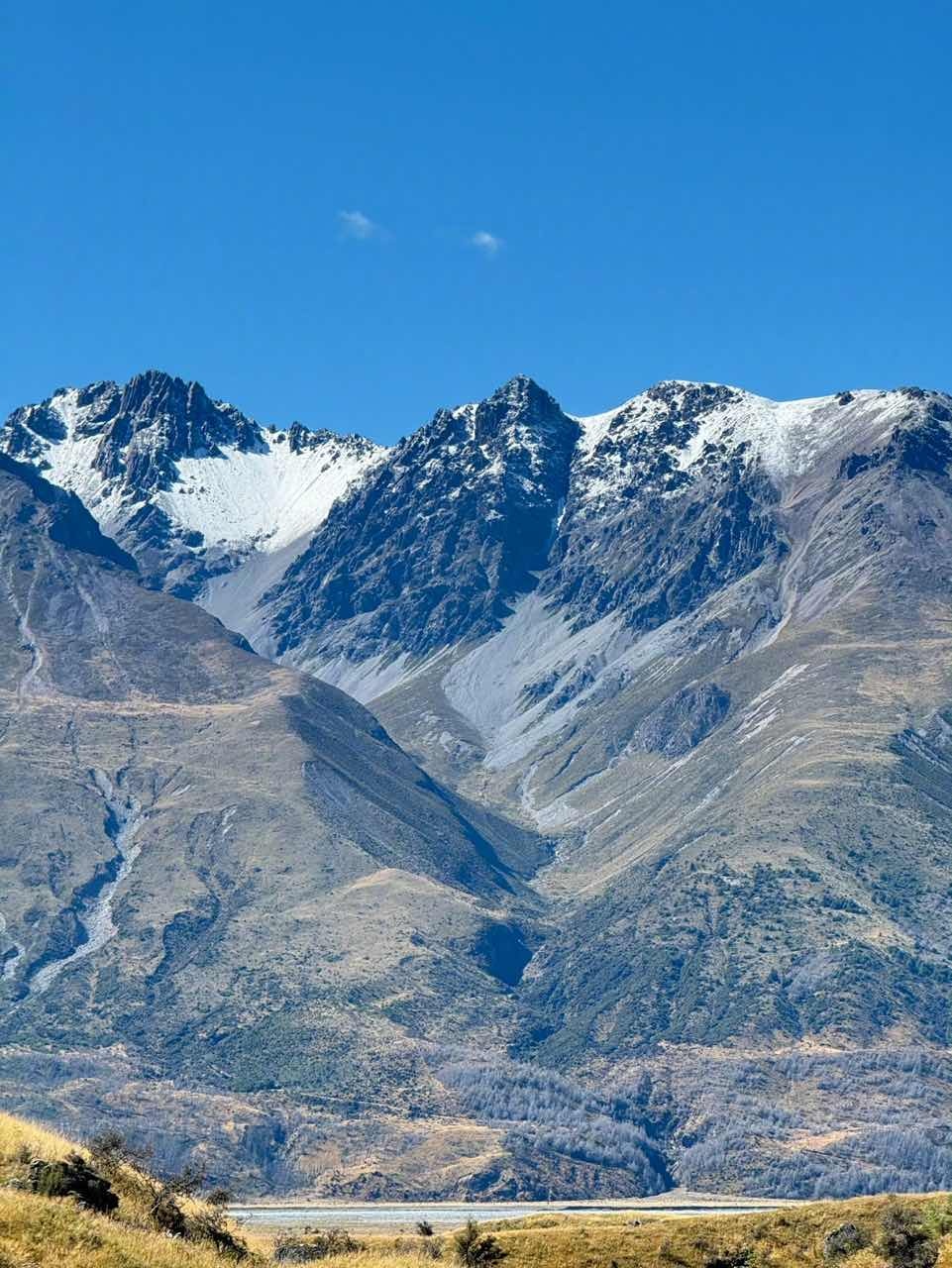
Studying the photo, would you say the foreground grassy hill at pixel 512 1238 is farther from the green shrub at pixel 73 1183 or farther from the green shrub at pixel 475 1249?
the green shrub at pixel 475 1249

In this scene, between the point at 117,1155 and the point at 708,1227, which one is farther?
the point at 708,1227

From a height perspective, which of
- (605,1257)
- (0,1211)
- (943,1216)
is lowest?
(0,1211)

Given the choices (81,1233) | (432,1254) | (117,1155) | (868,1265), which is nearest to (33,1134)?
(117,1155)

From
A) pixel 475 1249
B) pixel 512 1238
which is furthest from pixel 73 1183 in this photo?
pixel 512 1238

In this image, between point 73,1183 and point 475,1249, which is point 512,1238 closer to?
point 475,1249

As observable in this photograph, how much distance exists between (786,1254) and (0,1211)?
36.2 meters

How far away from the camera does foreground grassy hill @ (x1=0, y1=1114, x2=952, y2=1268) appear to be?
54375 millimetres

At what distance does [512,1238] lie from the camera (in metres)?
79.9

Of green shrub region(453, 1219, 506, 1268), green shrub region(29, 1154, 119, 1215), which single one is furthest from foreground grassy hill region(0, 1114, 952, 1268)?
green shrub region(453, 1219, 506, 1268)

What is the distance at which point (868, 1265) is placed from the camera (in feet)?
238

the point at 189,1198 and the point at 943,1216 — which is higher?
the point at 943,1216

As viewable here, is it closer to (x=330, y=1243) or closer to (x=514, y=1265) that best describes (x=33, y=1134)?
(x=330, y=1243)

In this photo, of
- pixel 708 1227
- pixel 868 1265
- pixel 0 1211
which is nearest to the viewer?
pixel 0 1211

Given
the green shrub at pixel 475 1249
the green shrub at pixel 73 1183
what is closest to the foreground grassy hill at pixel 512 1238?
the green shrub at pixel 73 1183
